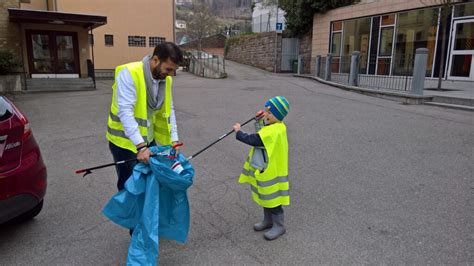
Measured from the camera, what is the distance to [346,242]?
127 inches

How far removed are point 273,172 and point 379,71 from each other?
50.1 ft

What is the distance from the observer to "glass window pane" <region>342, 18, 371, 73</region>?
18844 millimetres

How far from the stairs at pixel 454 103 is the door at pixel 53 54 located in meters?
17.9

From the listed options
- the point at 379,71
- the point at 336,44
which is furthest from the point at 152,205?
the point at 336,44

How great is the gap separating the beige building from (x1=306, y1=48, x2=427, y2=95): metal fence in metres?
11.4

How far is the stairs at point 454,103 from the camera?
33.3 ft

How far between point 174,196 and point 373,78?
45.8ft

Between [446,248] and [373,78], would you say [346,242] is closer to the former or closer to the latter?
[446,248]

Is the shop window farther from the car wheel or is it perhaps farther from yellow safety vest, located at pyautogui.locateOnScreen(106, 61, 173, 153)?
the car wheel

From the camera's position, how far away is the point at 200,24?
153 ft

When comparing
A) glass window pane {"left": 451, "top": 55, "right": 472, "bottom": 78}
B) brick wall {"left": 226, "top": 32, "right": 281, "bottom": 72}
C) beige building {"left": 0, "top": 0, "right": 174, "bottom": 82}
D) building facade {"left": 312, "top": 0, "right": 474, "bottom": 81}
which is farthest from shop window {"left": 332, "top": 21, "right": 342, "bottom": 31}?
beige building {"left": 0, "top": 0, "right": 174, "bottom": 82}

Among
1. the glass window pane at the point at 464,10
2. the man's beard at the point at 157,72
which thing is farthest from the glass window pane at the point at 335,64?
the man's beard at the point at 157,72

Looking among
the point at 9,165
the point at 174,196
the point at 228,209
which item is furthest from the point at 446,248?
the point at 9,165

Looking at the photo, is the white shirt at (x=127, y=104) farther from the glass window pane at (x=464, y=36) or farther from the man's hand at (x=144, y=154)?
the glass window pane at (x=464, y=36)
